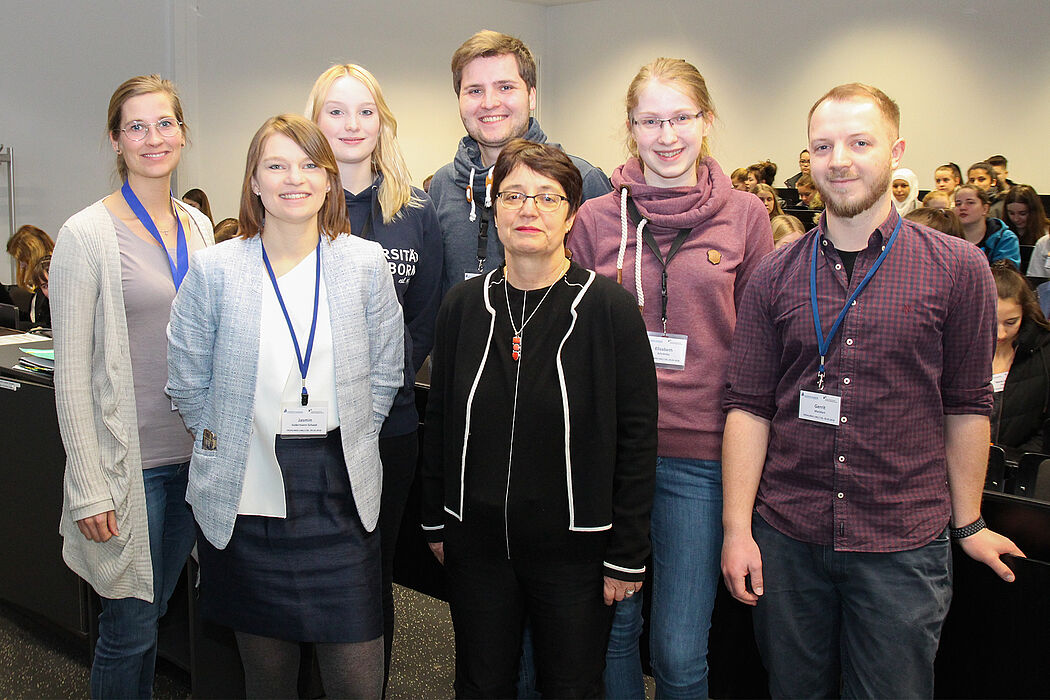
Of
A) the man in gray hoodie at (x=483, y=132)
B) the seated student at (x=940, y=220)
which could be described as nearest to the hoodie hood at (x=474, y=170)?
the man in gray hoodie at (x=483, y=132)

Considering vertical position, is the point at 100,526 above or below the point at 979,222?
below

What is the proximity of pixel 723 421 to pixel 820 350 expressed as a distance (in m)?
0.30

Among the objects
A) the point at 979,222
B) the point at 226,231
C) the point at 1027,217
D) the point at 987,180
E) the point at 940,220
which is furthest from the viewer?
the point at 987,180

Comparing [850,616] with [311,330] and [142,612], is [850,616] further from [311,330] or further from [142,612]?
[142,612]

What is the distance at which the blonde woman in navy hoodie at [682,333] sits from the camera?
1.92 m

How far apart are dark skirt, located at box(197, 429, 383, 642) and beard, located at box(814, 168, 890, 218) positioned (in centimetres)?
113

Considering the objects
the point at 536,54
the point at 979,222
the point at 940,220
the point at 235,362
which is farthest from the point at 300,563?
the point at 536,54

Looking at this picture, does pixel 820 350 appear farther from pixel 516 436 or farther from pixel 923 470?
pixel 516 436

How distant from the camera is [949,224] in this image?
4.32 meters

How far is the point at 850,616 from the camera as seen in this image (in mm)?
1743

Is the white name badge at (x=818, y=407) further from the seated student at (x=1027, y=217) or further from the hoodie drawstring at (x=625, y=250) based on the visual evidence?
the seated student at (x=1027, y=217)

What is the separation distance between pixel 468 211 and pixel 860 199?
1.06m

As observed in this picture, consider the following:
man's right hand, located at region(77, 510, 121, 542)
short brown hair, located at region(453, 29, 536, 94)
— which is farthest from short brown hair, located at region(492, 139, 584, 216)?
man's right hand, located at region(77, 510, 121, 542)

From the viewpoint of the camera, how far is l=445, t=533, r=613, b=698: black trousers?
176cm
